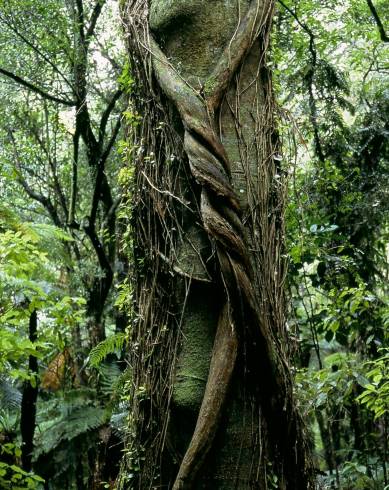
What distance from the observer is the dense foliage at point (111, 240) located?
4.38m

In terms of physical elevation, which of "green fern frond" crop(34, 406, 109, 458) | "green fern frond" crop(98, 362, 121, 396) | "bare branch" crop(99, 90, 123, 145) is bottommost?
"green fern frond" crop(34, 406, 109, 458)

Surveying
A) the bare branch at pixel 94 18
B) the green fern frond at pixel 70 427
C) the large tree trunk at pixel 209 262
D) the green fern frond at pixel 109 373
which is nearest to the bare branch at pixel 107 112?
the bare branch at pixel 94 18

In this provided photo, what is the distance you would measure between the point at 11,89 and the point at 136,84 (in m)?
6.14

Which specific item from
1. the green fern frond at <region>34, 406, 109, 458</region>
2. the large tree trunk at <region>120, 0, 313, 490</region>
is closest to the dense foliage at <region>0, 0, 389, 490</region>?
the green fern frond at <region>34, 406, 109, 458</region>

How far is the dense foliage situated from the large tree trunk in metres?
1.30

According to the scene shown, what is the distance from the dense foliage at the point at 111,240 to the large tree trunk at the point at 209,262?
1298 mm

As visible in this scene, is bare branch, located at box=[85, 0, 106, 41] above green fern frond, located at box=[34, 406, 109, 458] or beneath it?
above

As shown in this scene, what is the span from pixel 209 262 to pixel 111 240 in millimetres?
5336

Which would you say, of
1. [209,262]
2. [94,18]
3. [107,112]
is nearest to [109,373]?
[107,112]

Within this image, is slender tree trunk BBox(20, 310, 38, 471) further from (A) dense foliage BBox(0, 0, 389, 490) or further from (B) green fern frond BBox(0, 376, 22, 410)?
(B) green fern frond BBox(0, 376, 22, 410)

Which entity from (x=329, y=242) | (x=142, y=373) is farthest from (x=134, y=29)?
(x=329, y=242)

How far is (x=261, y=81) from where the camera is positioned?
2.48 m

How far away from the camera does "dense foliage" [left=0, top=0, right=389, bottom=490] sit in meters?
4.38

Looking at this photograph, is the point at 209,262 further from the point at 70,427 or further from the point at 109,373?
the point at 70,427
